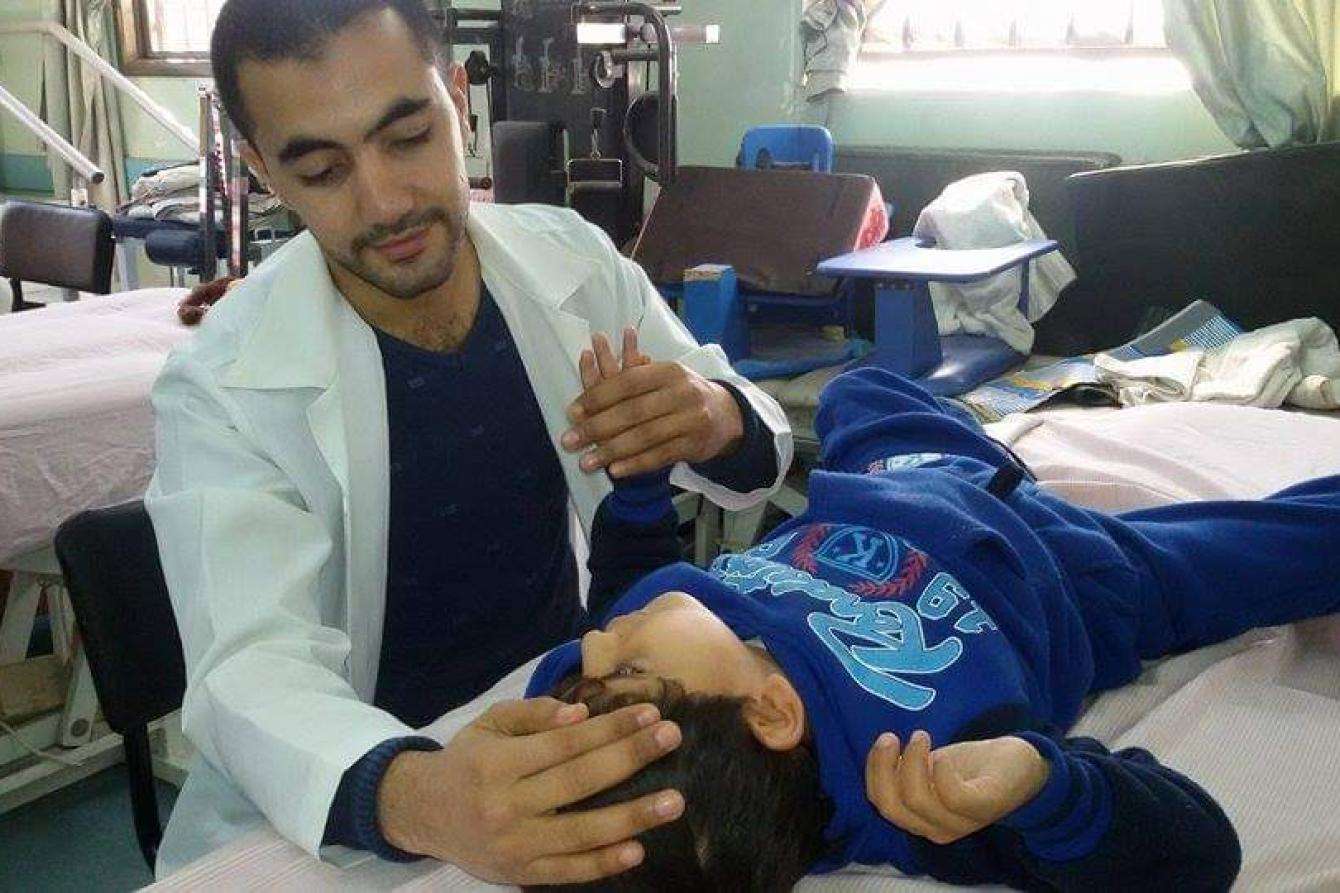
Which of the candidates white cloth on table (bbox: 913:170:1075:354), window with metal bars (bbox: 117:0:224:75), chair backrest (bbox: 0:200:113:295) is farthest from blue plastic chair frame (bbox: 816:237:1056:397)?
window with metal bars (bbox: 117:0:224:75)

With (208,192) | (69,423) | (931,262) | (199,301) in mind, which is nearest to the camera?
(69,423)

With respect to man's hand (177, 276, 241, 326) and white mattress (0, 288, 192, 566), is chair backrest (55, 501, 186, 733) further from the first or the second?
man's hand (177, 276, 241, 326)

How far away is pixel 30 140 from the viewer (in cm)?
575

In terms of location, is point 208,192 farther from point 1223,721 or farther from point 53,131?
point 1223,721

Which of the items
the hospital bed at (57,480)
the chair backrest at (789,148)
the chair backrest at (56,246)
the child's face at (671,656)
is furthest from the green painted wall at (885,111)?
the child's face at (671,656)

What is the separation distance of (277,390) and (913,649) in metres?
0.65

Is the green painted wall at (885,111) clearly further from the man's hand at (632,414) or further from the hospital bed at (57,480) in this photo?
the man's hand at (632,414)

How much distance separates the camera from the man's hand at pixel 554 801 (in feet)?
2.30

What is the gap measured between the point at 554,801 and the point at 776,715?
25 centimetres

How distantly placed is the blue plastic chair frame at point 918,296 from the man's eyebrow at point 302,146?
4.56ft

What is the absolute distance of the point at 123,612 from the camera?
1.17 meters

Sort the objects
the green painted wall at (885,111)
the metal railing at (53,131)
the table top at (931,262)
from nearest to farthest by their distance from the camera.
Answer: the table top at (931,262) → the green painted wall at (885,111) → the metal railing at (53,131)

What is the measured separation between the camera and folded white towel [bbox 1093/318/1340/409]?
7.19 ft

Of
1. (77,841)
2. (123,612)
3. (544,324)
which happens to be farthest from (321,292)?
(77,841)
